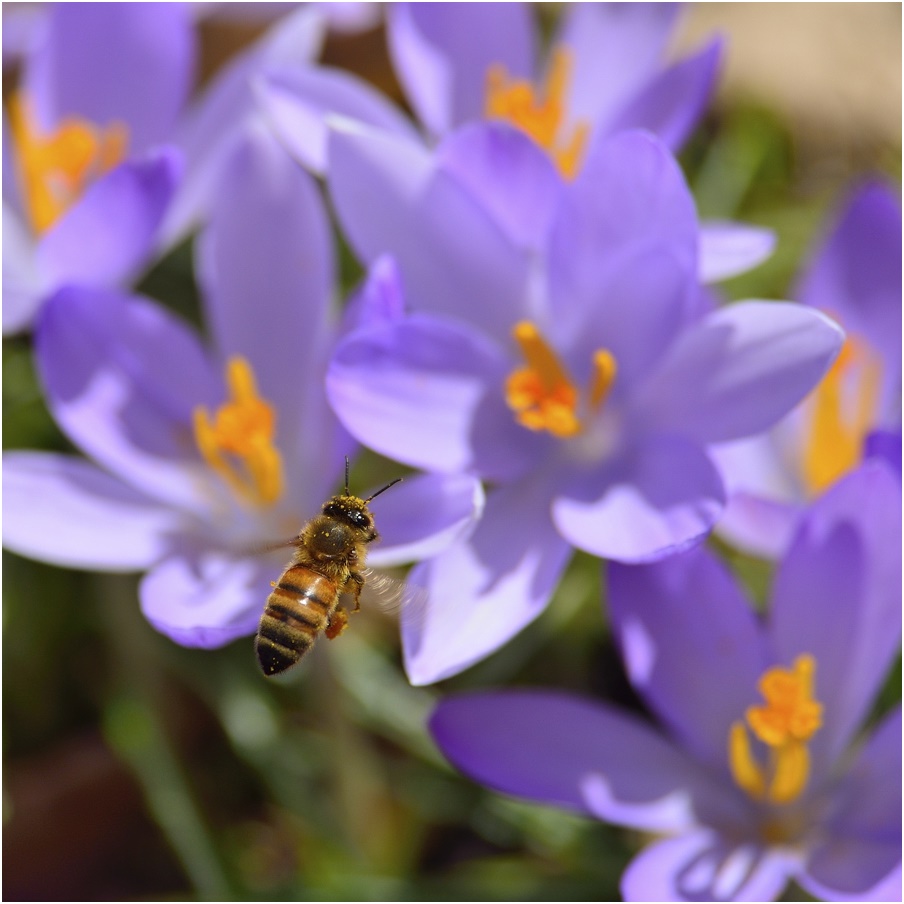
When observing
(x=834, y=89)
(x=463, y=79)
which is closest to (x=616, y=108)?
(x=463, y=79)

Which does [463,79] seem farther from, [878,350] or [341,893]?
[341,893]

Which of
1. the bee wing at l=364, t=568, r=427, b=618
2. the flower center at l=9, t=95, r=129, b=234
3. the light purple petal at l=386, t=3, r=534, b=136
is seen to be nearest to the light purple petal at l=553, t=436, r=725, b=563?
the bee wing at l=364, t=568, r=427, b=618

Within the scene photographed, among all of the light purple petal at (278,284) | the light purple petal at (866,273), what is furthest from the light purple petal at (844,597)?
the light purple petal at (278,284)

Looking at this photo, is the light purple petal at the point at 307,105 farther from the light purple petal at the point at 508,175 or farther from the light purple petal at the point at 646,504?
the light purple petal at the point at 646,504

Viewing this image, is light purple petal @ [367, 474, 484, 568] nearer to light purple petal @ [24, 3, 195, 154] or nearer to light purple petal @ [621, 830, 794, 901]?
light purple petal @ [621, 830, 794, 901]

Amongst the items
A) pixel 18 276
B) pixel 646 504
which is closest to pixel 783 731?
pixel 646 504

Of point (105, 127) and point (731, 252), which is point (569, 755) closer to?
point (731, 252)
